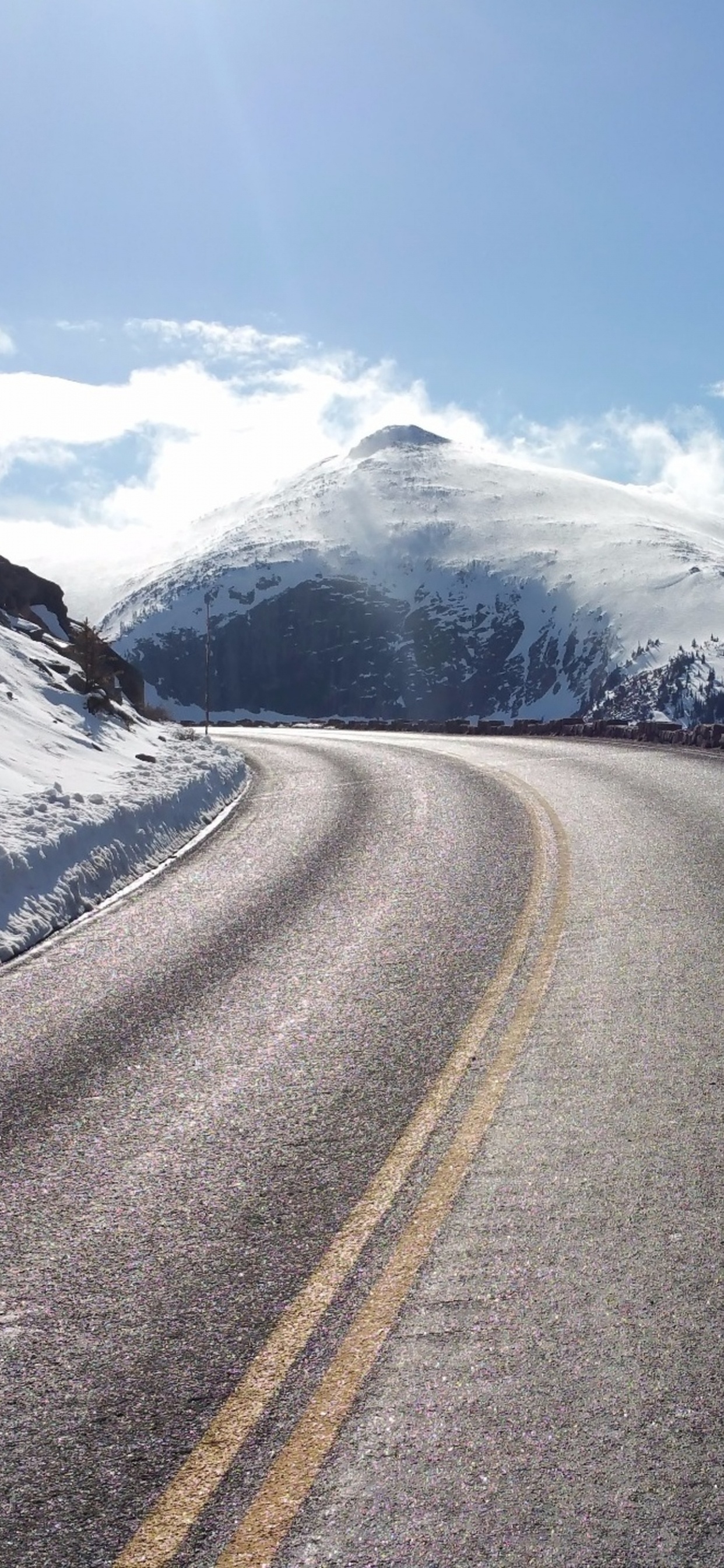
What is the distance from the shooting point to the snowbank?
339 inches

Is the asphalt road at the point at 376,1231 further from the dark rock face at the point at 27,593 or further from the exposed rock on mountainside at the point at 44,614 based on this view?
the dark rock face at the point at 27,593

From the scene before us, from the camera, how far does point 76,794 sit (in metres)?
11.6

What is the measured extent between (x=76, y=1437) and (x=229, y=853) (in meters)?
8.45

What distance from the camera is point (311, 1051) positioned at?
17.0 feet

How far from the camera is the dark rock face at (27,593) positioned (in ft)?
103

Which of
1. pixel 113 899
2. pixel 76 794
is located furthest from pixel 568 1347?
pixel 76 794

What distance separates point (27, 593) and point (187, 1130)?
31585mm

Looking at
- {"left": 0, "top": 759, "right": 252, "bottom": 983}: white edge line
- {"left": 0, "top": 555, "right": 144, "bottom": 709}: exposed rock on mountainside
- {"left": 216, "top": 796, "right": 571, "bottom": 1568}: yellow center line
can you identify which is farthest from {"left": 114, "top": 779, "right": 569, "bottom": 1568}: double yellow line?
{"left": 0, "top": 555, "right": 144, "bottom": 709}: exposed rock on mountainside

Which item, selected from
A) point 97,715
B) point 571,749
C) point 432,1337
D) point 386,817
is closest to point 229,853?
point 386,817

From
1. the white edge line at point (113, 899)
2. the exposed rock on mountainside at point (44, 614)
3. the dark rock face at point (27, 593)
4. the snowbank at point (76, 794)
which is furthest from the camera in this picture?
the dark rock face at point (27, 593)

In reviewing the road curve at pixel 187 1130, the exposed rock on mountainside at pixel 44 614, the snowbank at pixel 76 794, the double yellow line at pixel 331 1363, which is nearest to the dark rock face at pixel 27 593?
the exposed rock on mountainside at pixel 44 614

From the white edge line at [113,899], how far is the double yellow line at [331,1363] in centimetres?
357

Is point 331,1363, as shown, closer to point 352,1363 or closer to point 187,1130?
point 352,1363

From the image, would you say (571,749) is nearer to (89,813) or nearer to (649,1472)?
(89,813)
